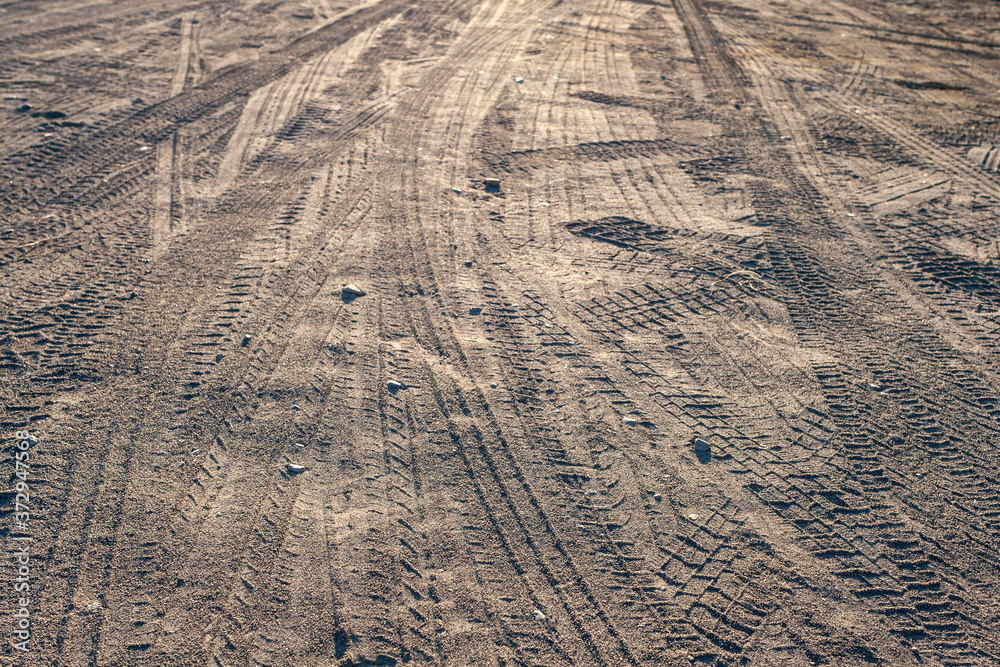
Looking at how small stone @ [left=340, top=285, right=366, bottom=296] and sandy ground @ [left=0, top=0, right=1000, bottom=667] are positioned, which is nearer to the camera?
sandy ground @ [left=0, top=0, right=1000, bottom=667]

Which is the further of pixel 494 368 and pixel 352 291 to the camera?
pixel 352 291

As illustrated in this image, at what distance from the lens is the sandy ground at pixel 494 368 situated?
3.83m

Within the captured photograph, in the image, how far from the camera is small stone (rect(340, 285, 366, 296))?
6.04 metres

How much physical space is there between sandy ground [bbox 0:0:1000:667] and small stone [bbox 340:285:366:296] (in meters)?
0.14

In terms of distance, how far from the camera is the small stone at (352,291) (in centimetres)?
604

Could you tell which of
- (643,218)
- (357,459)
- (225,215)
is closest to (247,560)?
(357,459)

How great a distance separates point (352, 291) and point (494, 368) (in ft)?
5.19

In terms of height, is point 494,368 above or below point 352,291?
below

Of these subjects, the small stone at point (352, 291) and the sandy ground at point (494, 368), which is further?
the small stone at point (352, 291)

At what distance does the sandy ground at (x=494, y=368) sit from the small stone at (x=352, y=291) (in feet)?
0.46

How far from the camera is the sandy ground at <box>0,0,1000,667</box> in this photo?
3828mm

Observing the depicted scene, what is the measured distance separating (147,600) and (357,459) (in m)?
1.43

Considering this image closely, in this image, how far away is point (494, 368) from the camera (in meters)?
Result: 5.36

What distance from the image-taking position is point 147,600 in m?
3.75
